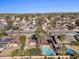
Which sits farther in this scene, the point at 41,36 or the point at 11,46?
the point at 41,36

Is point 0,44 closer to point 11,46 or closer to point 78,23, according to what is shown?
point 11,46

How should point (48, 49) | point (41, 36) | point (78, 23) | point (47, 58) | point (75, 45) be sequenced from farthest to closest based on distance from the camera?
1. point (78, 23)
2. point (41, 36)
3. point (75, 45)
4. point (48, 49)
5. point (47, 58)

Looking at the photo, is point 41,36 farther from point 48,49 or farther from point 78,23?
point 78,23

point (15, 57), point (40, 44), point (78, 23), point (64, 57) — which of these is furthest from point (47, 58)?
point (78, 23)

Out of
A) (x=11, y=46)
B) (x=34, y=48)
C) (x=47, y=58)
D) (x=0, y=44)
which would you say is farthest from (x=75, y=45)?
(x=0, y=44)

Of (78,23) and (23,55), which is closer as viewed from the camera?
(23,55)

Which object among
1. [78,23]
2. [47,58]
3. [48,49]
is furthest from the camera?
[78,23]

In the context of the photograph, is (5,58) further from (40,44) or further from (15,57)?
(40,44)

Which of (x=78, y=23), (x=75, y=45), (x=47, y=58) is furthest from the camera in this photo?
(x=78, y=23)

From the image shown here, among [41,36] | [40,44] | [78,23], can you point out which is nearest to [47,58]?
[40,44]
